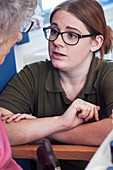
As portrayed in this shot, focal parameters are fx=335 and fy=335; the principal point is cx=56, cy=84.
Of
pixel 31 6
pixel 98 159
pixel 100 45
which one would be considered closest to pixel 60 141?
pixel 98 159

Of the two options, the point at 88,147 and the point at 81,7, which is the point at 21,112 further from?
the point at 81,7

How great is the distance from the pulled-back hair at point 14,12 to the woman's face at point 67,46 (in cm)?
46

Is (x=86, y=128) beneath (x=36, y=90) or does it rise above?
beneath

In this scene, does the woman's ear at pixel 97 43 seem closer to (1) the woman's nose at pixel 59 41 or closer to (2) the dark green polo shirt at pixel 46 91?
(2) the dark green polo shirt at pixel 46 91

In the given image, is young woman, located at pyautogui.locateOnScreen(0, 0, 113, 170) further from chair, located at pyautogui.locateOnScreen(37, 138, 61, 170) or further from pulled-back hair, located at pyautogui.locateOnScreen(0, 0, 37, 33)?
pulled-back hair, located at pyautogui.locateOnScreen(0, 0, 37, 33)

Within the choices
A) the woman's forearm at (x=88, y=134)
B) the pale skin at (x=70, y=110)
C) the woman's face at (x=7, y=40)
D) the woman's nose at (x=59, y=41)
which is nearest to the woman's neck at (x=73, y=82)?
the pale skin at (x=70, y=110)

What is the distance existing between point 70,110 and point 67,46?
322 millimetres

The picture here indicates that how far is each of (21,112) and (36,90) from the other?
140 millimetres

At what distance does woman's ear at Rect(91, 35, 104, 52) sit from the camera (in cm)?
162

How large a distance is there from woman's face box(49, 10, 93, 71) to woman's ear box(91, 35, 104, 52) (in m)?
0.03

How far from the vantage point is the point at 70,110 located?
141 cm

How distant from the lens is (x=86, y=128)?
1397mm

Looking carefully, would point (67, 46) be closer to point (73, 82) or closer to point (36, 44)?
point (73, 82)

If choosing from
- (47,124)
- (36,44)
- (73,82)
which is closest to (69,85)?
(73,82)
